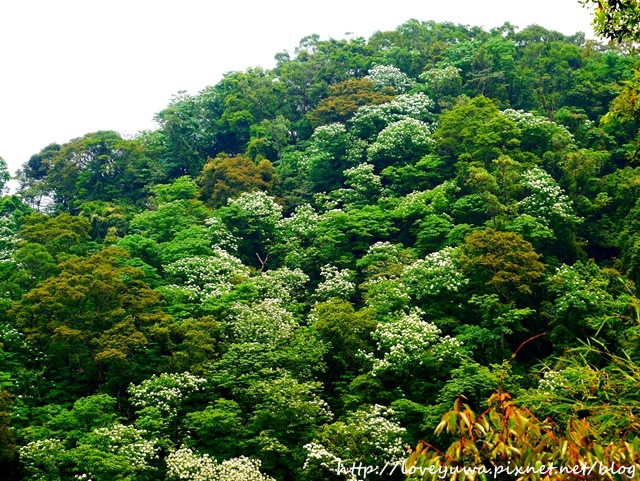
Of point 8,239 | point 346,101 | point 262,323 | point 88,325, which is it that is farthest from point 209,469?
point 346,101

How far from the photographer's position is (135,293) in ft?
70.2

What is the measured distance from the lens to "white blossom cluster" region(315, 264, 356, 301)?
932 inches

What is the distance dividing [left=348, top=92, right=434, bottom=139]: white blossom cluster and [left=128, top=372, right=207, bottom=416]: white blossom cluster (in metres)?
20.2

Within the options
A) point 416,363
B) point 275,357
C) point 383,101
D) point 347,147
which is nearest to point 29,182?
point 347,147

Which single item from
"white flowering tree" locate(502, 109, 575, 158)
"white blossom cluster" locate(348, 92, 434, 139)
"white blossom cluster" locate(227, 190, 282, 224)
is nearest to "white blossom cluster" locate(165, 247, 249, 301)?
"white blossom cluster" locate(227, 190, 282, 224)

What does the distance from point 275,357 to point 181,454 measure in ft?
13.8

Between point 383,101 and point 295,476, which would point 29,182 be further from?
point 295,476

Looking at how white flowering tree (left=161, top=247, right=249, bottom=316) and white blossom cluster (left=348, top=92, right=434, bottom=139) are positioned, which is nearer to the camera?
white flowering tree (left=161, top=247, right=249, bottom=316)

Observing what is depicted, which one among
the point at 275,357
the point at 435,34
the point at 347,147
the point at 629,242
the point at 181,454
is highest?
the point at 435,34

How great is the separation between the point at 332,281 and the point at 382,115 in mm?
14285

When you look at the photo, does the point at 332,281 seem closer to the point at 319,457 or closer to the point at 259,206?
the point at 259,206

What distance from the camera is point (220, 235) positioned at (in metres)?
28.2

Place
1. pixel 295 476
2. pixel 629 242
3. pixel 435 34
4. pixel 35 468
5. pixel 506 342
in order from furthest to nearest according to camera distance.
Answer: pixel 435 34 < pixel 629 242 < pixel 506 342 < pixel 295 476 < pixel 35 468

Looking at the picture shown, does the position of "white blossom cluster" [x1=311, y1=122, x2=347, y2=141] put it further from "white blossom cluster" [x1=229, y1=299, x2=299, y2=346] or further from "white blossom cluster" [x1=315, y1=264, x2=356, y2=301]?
"white blossom cluster" [x1=229, y1=299, x2=299, y2=346]
